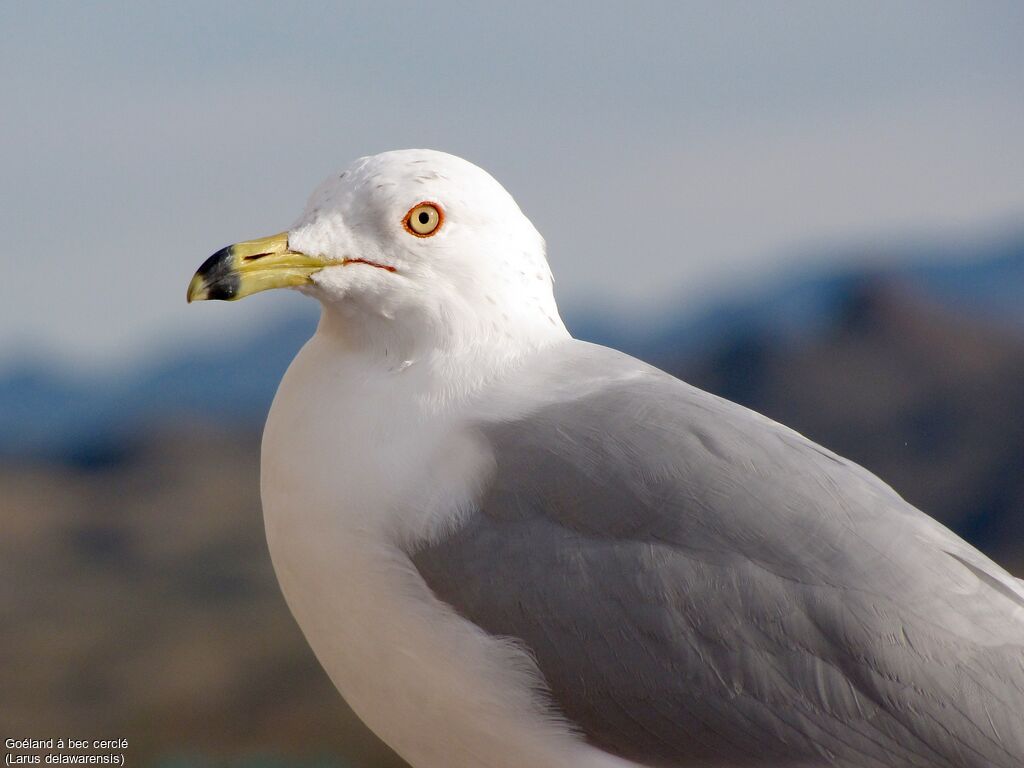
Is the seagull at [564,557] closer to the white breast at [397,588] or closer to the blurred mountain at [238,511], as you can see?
the white breast at [397,588]

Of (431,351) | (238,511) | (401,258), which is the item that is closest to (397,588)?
(431,351)

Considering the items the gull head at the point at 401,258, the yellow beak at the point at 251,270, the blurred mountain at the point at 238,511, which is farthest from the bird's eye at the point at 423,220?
the blurred mountain at the point at 238,511

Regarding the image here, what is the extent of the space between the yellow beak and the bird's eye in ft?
0.38

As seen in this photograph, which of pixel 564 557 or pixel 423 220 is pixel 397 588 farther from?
pixel 423 220

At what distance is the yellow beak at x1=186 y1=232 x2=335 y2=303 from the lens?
1.57m

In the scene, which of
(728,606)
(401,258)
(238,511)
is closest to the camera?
(728,606)

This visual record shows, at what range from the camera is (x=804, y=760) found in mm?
1473

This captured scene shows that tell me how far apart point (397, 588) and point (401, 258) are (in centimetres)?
42

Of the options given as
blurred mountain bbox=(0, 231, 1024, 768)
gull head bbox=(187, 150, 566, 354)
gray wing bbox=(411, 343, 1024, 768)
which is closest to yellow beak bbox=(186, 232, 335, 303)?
gull head bbox=(187, 150, 566, 354)

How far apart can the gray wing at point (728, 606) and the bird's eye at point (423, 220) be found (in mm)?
276

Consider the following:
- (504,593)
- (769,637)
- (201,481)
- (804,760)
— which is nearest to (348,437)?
(504,593)

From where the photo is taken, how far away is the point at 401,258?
1622 millimetres

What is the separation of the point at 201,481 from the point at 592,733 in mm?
3521

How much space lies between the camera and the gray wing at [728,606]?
1463 millimetres
